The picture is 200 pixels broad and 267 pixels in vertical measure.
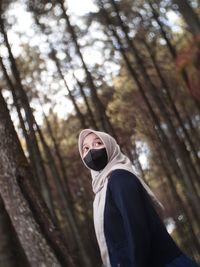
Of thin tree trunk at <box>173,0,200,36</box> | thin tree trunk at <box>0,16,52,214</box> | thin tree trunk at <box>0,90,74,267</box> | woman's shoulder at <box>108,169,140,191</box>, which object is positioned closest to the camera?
woman's shoulder at <box>108,169,140,191</box>

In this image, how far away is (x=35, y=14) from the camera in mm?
16609

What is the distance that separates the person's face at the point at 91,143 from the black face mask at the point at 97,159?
0.14ft

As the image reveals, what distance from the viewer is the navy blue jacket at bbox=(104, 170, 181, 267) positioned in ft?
7.42

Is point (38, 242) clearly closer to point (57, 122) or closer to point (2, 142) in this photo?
point (2, 142)

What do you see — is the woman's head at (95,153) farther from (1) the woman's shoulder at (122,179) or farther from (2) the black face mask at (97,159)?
(1) the woman's shoulder at (122,179)

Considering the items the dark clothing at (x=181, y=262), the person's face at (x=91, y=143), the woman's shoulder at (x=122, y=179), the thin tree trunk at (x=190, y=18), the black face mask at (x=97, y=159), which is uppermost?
the thin tree trunk at (x=190, y=18)

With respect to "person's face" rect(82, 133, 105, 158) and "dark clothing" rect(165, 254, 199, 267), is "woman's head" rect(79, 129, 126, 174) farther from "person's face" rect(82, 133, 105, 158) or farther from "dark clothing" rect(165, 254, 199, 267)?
"dark clothing" rect(165, 254, 199, 267)

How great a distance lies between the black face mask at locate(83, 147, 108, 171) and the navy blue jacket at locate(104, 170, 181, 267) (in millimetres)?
203

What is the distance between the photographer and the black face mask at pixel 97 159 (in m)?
2.67

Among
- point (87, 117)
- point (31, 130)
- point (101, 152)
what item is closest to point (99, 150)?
point (101, 152)

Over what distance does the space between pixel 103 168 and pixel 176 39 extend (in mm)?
19909

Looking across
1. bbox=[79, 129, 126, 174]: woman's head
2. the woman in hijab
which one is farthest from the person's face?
the woman in hijab

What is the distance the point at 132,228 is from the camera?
2.25 metres

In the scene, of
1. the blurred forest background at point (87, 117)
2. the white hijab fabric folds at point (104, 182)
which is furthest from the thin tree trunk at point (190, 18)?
the white hijab fabric folds at point (104, 182)
